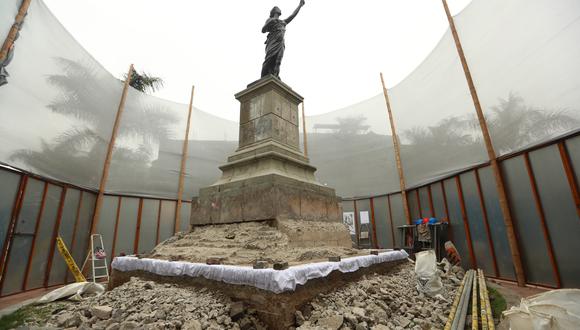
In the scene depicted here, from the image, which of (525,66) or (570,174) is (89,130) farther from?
(570,174)

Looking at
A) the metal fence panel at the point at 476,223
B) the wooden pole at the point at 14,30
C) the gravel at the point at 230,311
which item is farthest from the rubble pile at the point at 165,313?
the metal fence panel at the point at 476,223

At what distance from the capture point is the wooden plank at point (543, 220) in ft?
14.9

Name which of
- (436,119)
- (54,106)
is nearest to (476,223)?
(436,119)

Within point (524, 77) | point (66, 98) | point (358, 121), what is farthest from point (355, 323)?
point (358, 121)

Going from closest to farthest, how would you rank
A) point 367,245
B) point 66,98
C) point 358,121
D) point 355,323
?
point 355,323 → point 66,98 → point 367,245 → point 358,121

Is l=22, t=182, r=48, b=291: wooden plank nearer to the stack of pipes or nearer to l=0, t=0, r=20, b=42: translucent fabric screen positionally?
l=0, t=0, r=20, b=42: translucent fabric screen

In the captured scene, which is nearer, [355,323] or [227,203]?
[355,323]

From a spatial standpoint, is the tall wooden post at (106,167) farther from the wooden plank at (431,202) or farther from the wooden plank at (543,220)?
the wooden plank at (543,220)

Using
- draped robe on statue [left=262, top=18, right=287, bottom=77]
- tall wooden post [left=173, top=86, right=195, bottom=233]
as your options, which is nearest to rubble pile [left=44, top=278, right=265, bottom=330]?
draped robe on statue [left=262, top=18, right=287, bottom=77]

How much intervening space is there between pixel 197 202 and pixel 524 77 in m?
7.33

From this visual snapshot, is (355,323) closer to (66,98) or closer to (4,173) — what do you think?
(4,173)

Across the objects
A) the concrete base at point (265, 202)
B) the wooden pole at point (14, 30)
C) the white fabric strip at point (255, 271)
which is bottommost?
the white fabric strip at point (255, 271)

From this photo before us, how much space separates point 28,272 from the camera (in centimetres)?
580

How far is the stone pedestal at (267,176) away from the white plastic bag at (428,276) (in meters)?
1.77
